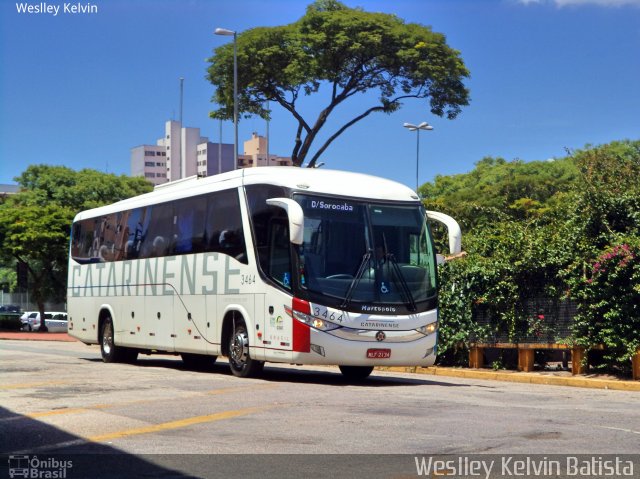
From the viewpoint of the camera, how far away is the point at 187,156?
156500 millimetres

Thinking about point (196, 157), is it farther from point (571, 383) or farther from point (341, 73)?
point (571, 383)

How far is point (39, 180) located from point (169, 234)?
4950cm

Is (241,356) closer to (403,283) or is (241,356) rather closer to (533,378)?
(403,283)

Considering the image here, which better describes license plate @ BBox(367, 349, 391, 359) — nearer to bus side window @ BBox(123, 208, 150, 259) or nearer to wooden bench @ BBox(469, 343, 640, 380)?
wooden bench @ BBox(469, 343, 640, 380)

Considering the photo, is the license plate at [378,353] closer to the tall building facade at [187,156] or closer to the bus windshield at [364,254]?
the bus windshield at [364,254]

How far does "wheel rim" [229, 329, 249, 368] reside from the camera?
55.6ft

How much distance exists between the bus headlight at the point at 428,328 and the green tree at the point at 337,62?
26330 millimetres

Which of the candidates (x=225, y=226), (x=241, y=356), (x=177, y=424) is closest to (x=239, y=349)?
(x=241, y=356)

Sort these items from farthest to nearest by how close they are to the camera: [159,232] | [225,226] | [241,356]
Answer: [159,232], [225,226], [241,356]

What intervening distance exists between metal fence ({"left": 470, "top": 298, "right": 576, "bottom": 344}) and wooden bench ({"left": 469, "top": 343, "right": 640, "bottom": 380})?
0.11 m

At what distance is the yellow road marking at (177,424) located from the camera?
9.16m

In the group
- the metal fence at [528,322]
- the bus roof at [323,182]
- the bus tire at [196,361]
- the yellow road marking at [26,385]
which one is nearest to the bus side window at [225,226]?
the bus roof at [323,182]

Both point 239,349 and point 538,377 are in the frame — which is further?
point 538,377

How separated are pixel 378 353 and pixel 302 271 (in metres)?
1.81
